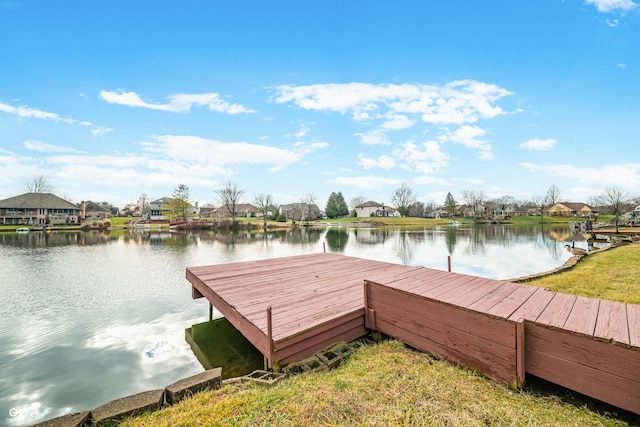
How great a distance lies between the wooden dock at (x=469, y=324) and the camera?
6.84 ft

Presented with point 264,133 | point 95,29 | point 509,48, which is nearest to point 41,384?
point 95,29

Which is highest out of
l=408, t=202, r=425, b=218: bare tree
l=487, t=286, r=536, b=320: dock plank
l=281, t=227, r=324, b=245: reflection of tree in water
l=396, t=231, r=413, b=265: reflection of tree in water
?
l=408, t=202, r=425, b=218: bare tree

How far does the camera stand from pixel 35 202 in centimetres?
4931

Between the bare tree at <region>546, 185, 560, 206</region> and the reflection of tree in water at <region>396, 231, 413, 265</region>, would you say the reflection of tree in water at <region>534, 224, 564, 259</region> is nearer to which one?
the reflection of tree in water at <region>396, 231, 413, 265</region>

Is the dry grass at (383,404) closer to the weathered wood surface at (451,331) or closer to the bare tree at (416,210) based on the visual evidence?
the weathered wood surface at (451,331)

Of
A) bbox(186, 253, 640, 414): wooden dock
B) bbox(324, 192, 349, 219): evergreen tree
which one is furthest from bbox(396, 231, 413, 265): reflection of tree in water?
bbox(324, 192, 349, 219): evergreen tree

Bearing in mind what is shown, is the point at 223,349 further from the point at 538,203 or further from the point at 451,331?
the point at 538,203

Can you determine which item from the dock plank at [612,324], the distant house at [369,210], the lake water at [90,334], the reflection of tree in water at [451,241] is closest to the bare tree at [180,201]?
the lake water at [90,334]

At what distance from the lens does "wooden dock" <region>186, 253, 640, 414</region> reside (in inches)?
82.1

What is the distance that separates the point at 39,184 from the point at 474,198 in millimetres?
107047

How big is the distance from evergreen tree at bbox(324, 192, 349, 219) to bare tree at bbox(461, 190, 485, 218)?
3723 centimetres

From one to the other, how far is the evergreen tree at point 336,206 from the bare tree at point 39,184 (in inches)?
2482

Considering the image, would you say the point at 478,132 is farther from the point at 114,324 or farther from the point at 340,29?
the point at 114,324

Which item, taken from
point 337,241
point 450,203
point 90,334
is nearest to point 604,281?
point 90,334
